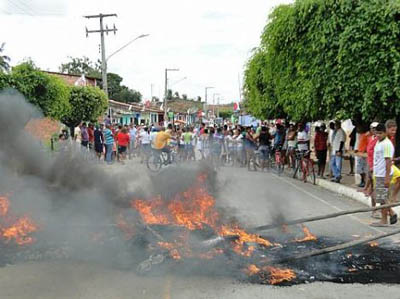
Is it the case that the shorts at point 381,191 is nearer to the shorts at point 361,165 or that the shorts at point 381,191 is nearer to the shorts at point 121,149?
the shorts at point 361,165

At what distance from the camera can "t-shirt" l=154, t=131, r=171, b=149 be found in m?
18.6

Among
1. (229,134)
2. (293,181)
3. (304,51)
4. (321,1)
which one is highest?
(321,1)

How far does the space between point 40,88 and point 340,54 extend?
40.3ft

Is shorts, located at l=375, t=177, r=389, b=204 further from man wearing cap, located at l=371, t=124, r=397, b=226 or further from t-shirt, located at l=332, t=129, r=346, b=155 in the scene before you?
t-shirt, located at l=332, t=129, r=346, b=155

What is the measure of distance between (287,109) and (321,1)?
4.40 metres

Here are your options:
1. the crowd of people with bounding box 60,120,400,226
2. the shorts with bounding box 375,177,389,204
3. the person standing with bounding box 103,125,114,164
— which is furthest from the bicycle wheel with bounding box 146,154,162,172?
the shorts with bounding box 375,177,389,204

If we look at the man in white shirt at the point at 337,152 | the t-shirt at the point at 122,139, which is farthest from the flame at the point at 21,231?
the t-shirt at the point at 122,139

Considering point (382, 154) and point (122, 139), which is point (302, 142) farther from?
point (122, 139)

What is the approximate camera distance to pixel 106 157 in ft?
67.5

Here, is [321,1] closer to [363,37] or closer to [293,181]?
[363,37]

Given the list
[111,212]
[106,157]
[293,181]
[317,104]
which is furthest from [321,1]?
[106,157]

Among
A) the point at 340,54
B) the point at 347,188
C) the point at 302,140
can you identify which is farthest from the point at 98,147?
the point at 340,54

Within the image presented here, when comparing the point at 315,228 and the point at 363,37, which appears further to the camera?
the point at 363,37

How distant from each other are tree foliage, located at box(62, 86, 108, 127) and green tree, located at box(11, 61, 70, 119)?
29.3 ft
